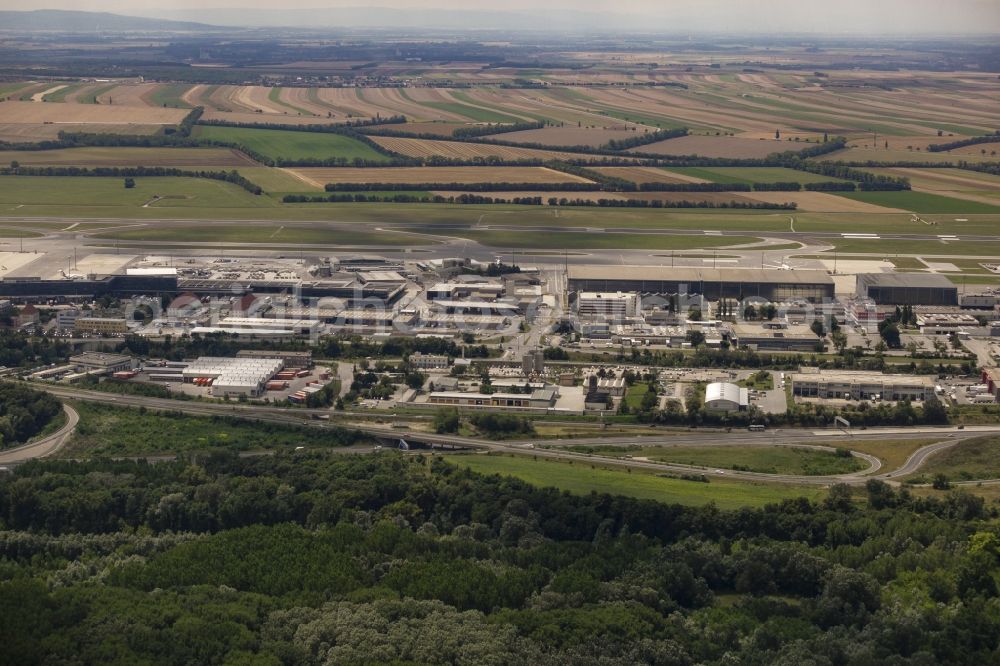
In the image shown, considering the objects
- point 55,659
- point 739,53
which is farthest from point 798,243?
point 739,53

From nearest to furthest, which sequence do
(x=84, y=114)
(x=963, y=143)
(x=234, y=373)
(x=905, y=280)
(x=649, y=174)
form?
(x=234, y=373) → (x=905, y=280) → (x=649, y=174) → (x=963, y=143) → (x=84, y=114)

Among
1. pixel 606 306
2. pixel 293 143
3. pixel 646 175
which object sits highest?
pixel 293 143

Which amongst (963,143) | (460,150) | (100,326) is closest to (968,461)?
(100,326)

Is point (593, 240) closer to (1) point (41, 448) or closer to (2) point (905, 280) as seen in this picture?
(2) point (905, 280)

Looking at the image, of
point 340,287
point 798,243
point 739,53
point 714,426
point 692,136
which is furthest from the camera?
point 739,53

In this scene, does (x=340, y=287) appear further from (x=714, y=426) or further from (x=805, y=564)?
(x=805, y=564)

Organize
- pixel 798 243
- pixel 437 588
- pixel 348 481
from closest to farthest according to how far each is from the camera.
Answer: pixel 437 588 → pixel 348 481 → pixel 798 243
